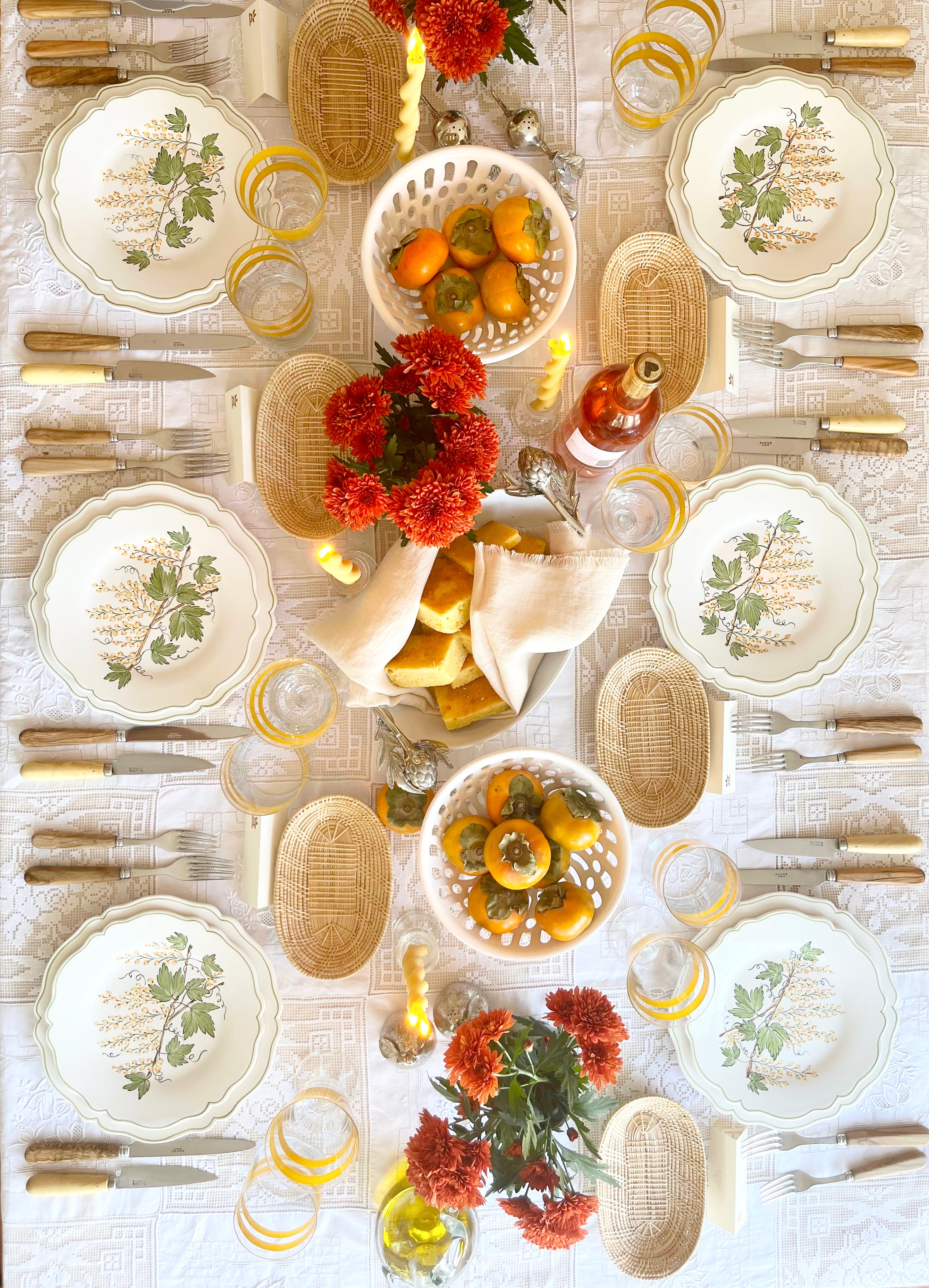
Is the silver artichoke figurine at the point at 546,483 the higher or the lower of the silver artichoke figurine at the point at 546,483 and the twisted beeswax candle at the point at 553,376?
the lower

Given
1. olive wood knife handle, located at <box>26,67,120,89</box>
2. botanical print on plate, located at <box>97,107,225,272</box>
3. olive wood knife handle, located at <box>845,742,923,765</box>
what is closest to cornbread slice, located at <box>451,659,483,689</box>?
olive wood knife handle, located at <box>845,742,923,765</box>

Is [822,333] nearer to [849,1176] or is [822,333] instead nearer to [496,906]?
[496,906]

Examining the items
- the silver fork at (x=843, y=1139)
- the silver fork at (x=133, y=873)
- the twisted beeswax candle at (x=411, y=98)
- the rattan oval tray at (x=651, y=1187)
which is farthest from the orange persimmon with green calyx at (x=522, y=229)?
the silver fork at (x=843, y=1139)

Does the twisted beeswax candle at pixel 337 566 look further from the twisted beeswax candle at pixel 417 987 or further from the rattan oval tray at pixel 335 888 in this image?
the twisted beeswax candle at pixel 417 987

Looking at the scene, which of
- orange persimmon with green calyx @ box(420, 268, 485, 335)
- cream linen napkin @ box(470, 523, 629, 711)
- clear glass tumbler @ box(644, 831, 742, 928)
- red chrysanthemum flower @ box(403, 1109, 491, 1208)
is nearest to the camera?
red chrysanthemum flower @ box(403, 1109, 491, 1208)

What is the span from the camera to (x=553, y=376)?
1.04 meters

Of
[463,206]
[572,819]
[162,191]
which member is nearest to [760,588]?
[572,819]

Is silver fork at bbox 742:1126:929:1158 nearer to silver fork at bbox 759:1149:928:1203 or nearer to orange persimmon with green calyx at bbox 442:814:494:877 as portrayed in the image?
silver fork at bbox 759:1149:928:1203

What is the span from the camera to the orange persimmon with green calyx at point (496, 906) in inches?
41.4

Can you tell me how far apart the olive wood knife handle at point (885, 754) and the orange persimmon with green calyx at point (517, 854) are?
50cm

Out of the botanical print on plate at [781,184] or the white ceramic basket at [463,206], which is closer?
the white ceramic basket at [463,206]

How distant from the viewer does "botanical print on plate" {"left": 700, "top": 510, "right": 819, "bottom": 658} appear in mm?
1230

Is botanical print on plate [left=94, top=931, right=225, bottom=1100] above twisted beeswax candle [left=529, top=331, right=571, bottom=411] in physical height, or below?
below

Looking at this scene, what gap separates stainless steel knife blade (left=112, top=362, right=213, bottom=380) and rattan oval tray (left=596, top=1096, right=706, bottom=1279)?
1.18 metres
